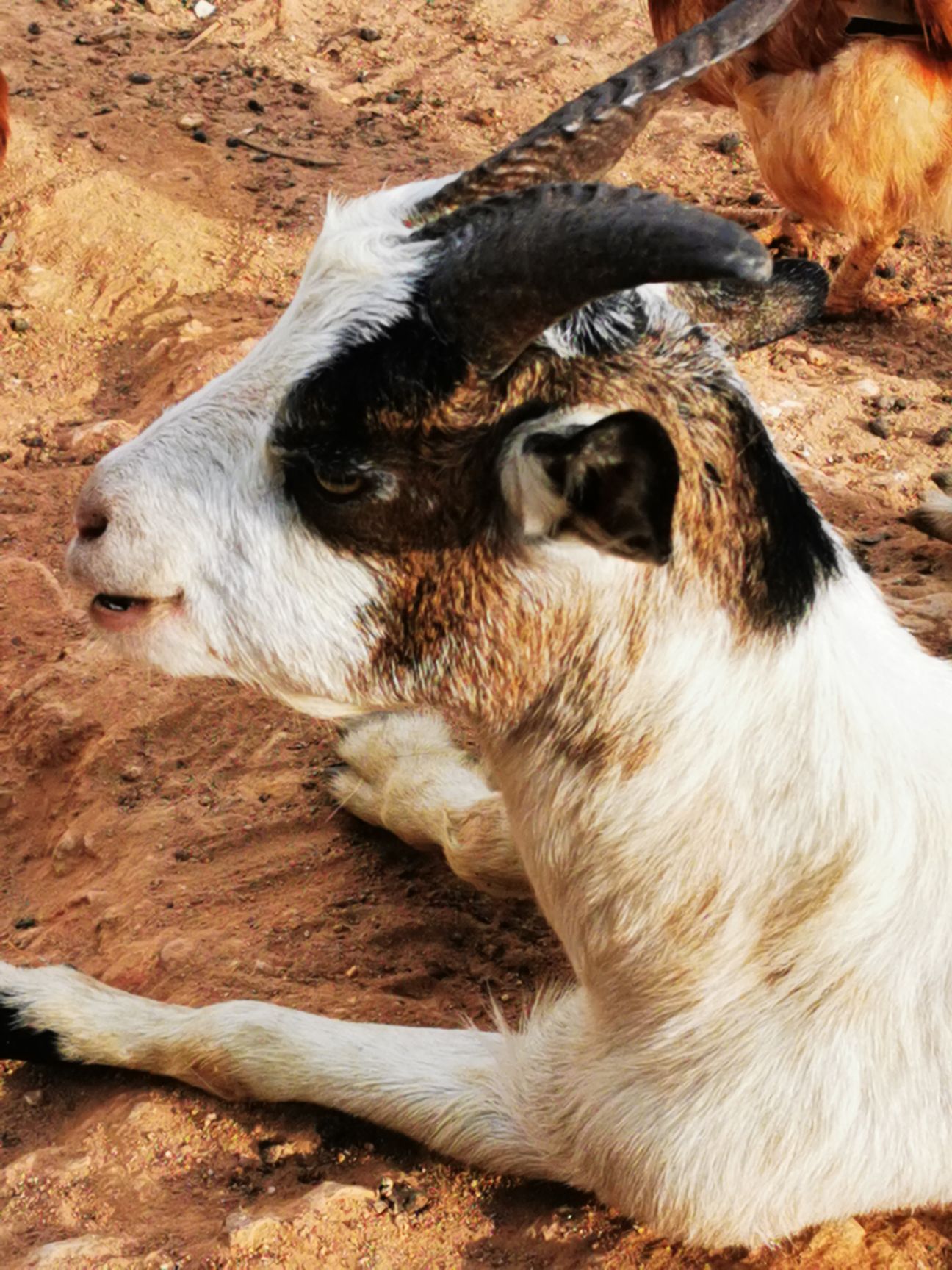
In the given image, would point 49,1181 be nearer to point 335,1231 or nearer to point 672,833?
point 335,1231

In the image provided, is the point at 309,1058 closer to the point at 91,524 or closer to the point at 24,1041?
the point at 24,1041

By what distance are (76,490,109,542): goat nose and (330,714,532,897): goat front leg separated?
1.59m

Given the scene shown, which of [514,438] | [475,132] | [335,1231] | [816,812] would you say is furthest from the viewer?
[475,132]

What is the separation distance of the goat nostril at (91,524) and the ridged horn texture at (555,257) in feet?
2.39

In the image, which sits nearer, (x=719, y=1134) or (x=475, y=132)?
(x=719, y=1134)

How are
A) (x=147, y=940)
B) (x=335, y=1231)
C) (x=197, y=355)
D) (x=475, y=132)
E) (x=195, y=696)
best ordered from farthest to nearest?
(x=475, y=132) < (x=197, y=355) < (x=195, y=696) < (x=147, y=940) < (x=335, y=1231)

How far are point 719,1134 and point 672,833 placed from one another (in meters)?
0.65

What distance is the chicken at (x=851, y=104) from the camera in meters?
5.70

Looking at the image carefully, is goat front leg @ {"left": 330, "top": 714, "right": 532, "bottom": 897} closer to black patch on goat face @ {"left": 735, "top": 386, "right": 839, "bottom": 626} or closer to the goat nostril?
black patch on goat face @ {"left": 735, "top": 386, "right": 839, "bottom": 626}

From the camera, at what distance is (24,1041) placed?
3539 mm

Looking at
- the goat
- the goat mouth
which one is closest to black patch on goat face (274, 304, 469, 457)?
the goat

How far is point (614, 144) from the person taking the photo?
9.04 ft

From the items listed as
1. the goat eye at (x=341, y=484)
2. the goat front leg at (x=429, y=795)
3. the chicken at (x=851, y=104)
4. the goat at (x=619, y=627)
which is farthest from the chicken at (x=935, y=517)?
the goat eye at (x=341, y=484)

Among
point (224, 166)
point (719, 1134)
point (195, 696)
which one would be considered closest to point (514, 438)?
point (719, 1134)
